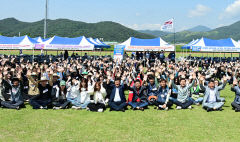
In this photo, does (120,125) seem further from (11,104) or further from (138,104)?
(11,104)

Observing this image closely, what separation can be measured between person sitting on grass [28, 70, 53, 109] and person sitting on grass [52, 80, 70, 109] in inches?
9.5

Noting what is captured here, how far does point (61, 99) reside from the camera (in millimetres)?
8625

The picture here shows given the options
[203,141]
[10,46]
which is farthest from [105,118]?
[10,46]

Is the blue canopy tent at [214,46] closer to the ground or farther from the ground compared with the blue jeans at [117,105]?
farther from the ground

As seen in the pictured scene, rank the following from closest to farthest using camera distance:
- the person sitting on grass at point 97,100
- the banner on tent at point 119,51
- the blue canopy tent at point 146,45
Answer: the person sitting on grass at point 97,100
the banner on tent at point 119,51
the blue canopy tent at point 146,45

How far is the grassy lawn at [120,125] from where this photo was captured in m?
5.66

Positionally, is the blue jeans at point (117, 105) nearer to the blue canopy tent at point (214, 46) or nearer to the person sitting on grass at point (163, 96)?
the person sitting on grass at point (163, 96)

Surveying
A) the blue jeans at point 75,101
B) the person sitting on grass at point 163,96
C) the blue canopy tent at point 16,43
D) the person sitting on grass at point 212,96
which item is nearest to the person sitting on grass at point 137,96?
the person sitting on grass at point 163,96

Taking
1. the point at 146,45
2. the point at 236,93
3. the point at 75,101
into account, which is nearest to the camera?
the point at 236,93

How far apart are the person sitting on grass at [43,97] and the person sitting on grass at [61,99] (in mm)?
242

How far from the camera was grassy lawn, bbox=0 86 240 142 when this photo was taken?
5.66 metres

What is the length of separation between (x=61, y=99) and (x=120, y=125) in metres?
3.03

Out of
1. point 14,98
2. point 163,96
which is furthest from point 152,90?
point 14,98

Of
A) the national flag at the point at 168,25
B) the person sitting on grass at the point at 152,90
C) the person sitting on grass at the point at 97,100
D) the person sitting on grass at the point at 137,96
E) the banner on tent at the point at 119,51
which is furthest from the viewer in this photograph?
the national flag at the point at 168,25
